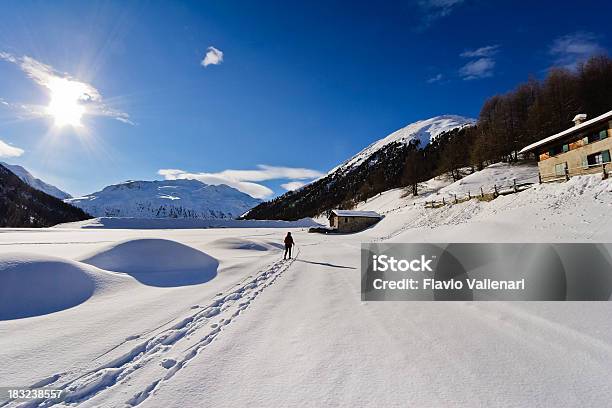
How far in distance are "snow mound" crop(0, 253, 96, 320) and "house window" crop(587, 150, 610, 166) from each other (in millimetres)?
30875

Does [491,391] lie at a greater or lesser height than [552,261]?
lesser

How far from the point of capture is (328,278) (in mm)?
11078

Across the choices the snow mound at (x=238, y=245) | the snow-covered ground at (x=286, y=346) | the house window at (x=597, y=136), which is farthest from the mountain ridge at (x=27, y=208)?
the house window at (x=597, y=136)

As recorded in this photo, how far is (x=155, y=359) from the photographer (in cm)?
443

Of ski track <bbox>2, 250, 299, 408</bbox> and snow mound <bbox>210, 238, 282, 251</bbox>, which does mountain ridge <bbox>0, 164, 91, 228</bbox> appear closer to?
snow mound <bbox>210, 238, 282, 251</bbox>

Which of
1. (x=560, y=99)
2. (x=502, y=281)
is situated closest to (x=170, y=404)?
(x=502, y=281)

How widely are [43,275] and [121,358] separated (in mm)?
5152

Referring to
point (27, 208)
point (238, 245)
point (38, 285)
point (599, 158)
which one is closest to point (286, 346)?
point (38, 285)

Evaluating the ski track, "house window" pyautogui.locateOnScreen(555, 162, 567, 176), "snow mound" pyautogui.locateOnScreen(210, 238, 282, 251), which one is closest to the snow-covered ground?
the ski track

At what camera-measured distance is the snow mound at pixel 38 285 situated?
651cm

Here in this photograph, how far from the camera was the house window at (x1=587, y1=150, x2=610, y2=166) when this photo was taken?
21906 millimetres

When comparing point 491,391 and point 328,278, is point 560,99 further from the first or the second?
point 491,391

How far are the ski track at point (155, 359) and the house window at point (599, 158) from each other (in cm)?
2809

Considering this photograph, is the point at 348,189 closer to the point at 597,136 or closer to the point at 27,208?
the point at 597,136
